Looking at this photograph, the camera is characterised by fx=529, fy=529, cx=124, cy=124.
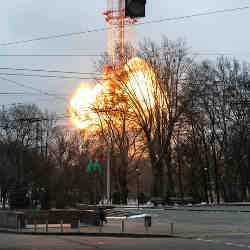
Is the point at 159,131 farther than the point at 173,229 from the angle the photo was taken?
Yes

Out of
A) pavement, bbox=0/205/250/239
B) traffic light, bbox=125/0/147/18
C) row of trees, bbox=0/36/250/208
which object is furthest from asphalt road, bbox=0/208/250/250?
row of trees, bbox=0/36/250/208

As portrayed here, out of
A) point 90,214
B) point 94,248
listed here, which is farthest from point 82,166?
point 94,248

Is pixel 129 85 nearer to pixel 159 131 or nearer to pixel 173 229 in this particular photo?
pixel 159 131

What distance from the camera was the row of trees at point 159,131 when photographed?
56.3 metres

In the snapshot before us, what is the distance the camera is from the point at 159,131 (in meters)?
56.7

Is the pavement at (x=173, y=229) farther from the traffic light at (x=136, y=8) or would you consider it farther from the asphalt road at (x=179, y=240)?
the traffic light at (x=136, y=8)

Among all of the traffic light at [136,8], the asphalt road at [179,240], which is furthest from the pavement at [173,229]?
the traffic light at [136,8]

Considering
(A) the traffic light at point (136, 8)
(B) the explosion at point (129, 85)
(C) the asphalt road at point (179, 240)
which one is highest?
(B) the explosion at point (129, 85)

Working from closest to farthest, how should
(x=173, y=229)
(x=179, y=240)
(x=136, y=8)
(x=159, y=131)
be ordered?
(x=136, y=8) < (x=179, y=240) < (x=173, y=229) < (x=159, y=131)

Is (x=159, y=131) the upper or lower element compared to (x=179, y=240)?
upper

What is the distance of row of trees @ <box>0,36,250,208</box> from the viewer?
56344mm

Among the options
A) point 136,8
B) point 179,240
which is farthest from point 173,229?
point 136,8

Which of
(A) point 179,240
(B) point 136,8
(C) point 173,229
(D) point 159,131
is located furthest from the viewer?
(D) point 159,131

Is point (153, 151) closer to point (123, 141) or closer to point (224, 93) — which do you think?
point (123, 141)
